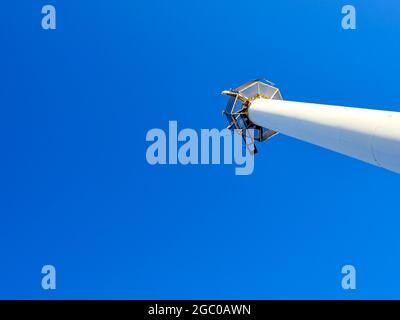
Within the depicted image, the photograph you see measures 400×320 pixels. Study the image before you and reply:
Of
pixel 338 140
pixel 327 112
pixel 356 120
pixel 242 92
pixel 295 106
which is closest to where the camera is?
pixel 356 120

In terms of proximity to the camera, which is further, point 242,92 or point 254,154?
point 254,154

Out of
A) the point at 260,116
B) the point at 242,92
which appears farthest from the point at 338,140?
the point at 242,92

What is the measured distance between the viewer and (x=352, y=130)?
12.6 metres

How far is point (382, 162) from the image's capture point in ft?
36.3

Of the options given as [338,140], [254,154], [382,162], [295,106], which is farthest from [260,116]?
[382,162]

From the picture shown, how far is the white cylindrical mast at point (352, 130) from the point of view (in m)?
10.5

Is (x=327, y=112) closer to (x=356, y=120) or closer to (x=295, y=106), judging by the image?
(x=356, y=120)

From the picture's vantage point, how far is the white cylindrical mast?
1052 centimetres

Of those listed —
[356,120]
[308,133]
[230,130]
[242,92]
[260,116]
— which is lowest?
[356,120]

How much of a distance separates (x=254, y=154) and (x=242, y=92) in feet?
19.7

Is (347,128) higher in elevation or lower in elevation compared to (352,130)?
higher

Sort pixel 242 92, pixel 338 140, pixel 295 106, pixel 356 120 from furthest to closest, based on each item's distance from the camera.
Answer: pixel 242 92 → pixel 295 106 → pixel 338 140 → pixel 356 120

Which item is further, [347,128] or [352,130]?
[347,128]

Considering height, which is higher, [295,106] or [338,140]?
[295,106]
